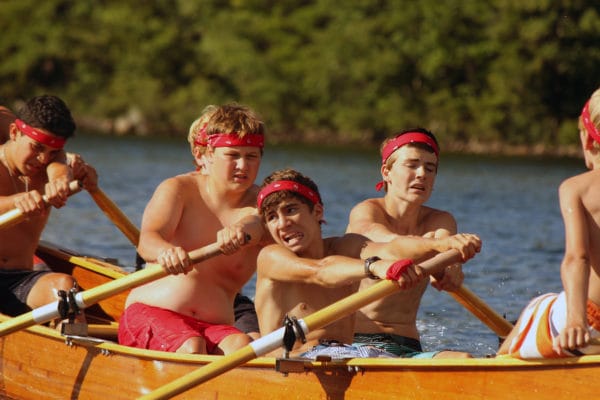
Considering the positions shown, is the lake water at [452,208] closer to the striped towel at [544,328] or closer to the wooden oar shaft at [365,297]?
the wooden oar shaft at [365,297]

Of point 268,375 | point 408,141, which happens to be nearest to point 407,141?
point 408,141

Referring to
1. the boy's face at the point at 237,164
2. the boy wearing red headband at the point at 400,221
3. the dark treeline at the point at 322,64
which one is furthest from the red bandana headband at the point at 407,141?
the dark treeline at the point at 322,64

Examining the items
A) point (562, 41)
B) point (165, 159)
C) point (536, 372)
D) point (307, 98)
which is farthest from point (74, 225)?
point (307, 98)

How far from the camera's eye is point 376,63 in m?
50.2

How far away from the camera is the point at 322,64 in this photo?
53188 mm

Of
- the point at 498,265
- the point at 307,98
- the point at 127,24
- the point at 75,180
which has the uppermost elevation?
the point at 127,24

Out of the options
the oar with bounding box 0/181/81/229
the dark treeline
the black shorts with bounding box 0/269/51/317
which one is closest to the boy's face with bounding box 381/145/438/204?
the oar with bounding box 0/181/81/229

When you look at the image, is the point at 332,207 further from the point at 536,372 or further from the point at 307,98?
the point at 307,98

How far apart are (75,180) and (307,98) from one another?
4696 cm

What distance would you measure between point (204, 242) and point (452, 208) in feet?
54.0

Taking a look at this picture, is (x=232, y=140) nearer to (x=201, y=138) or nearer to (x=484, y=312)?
(x=201, y=138)

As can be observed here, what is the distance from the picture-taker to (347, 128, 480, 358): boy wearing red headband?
7.11 m

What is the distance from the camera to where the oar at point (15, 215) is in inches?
313

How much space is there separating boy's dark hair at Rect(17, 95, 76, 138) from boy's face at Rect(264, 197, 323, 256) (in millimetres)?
2313
